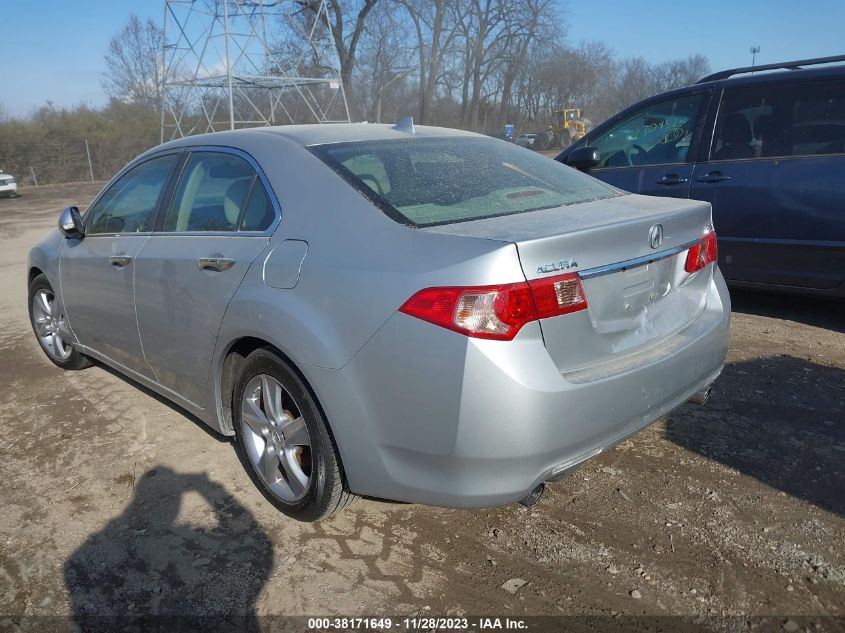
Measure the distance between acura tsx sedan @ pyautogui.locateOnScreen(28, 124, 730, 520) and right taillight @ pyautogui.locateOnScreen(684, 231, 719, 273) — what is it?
0.05ft

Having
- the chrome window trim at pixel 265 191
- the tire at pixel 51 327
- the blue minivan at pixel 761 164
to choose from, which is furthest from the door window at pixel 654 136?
the tire at pixel 51 327

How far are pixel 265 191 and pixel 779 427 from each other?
2821mm

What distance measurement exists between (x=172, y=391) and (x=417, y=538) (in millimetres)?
1555

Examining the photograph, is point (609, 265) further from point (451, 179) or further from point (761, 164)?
point (761, 164)

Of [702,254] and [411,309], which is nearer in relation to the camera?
[411,309]

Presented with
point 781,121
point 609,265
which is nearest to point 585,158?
point 781,121

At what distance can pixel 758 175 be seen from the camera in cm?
504

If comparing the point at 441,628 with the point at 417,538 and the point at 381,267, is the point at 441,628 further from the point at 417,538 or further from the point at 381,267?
the point at 381,267

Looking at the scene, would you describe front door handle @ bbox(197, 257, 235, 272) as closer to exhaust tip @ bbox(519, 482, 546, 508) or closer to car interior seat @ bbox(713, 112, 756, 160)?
exhaust tip @ bbox(519, 482, 546, 508)

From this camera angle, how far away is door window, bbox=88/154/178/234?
370cm

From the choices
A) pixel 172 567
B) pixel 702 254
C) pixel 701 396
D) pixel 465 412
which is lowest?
pixel 172 567

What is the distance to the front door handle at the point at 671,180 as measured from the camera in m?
5.41

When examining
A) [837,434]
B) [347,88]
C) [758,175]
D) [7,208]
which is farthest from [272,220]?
[347,88]

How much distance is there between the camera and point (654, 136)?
18.7ft
